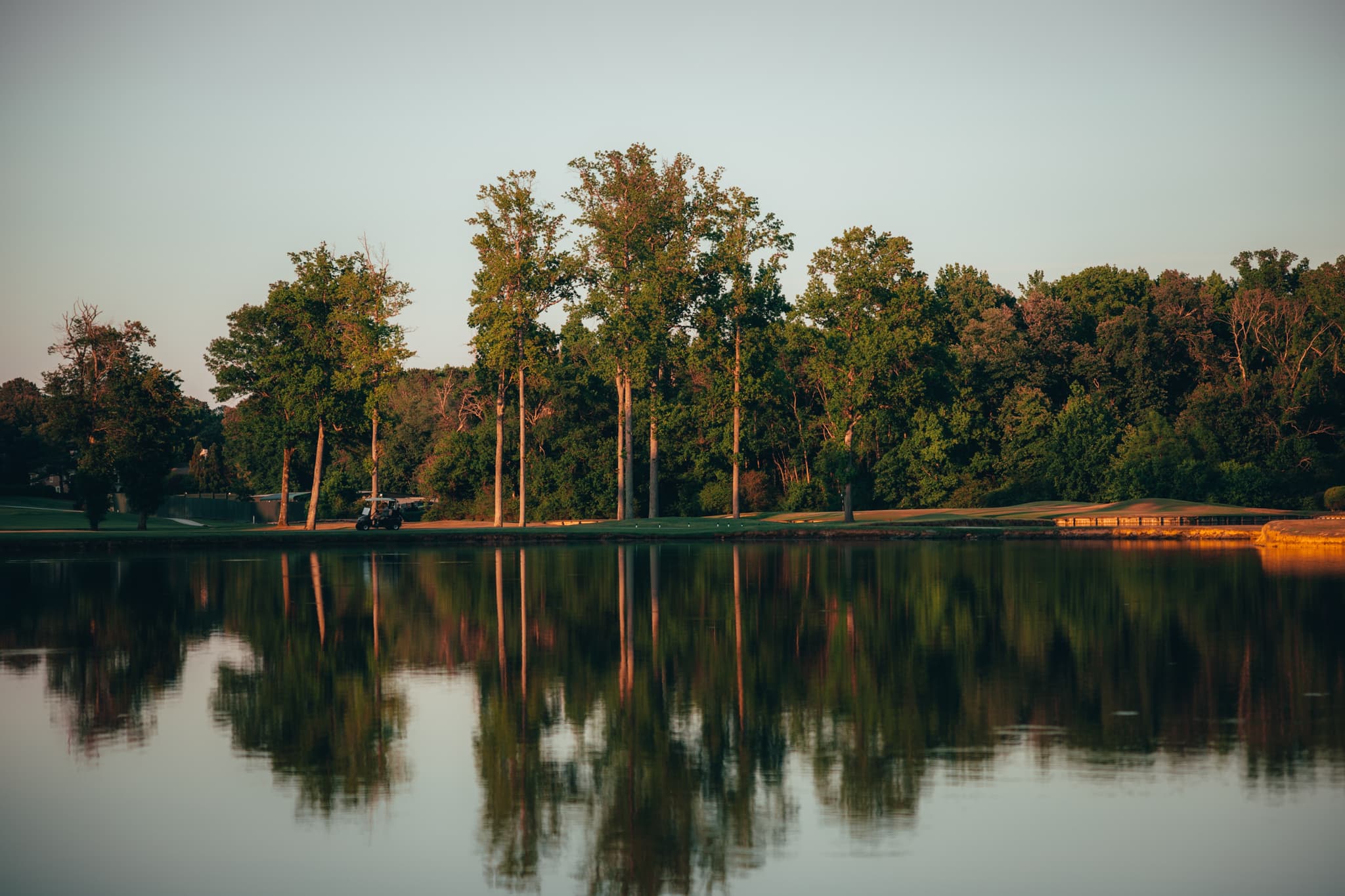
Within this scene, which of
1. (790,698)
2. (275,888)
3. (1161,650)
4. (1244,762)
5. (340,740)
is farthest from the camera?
(1161,650)

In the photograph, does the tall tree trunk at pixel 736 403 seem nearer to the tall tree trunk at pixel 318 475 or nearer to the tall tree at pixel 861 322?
the tall tree at pixel 861 322

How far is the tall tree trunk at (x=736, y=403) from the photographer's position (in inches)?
2672

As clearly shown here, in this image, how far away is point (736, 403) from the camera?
68000mm

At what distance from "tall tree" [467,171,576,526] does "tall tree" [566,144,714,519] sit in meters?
3.23

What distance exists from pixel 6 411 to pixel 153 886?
109139 millimetres

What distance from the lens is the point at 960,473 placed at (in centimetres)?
7456

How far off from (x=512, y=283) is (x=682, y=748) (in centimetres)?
5400

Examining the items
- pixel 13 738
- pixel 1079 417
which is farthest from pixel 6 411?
pixel 13 738

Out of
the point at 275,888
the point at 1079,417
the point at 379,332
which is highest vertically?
the point at 379,332

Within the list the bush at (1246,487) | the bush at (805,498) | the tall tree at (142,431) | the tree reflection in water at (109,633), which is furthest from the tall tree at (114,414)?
the bush at (1246,487)

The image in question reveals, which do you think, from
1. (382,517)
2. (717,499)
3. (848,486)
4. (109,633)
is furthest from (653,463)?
(109,633)

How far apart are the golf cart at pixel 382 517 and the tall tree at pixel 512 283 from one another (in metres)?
5.04

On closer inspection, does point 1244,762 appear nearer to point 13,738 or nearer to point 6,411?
point 13,738

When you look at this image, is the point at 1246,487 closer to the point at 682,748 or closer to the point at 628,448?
the point at 628,448
